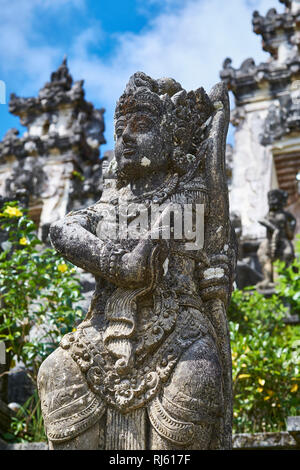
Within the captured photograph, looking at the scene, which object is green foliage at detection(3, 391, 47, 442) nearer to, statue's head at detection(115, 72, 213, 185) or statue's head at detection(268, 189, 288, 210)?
statue's head at detection(115, 72, 213, 185)

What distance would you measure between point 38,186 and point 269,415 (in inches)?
524

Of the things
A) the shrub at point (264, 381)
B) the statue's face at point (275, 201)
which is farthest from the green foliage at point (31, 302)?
the statue's face at point (275, 201)

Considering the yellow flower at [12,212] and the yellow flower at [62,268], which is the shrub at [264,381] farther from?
the yellow flower at [12,212]

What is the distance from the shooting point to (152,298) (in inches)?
157

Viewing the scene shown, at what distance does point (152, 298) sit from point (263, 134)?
41.5 ft

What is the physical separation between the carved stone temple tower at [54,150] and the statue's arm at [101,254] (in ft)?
40.3

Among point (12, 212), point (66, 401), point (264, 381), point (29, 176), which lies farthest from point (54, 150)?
point (66, 401)

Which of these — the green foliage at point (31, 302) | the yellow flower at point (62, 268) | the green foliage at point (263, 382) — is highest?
the yellow flower at point (62, 268)

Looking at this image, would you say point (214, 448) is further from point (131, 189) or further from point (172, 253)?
point (131, 189)

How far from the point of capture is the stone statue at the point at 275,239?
1116cm

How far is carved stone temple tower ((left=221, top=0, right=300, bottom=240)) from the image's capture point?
15.4m

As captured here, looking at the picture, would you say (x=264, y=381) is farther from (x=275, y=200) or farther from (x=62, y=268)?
(x=275, y=200)

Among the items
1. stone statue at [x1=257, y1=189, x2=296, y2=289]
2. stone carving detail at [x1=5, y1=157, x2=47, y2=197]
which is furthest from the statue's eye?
stone carving detail at [x1=5, y1=157, x2=47, y2=197]

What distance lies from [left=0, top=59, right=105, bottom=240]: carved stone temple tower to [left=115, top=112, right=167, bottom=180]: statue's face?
1202 cm
